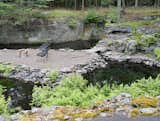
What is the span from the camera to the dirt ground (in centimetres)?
2889

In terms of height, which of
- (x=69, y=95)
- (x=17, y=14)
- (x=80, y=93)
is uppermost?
(x=17, y=14)

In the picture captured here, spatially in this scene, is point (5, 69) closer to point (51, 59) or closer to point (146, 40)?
point (51, 59)

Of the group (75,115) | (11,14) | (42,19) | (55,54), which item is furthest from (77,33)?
(75,115)

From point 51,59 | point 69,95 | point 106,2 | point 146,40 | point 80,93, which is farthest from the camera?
point 106,2

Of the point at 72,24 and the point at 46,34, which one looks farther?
the point at 72,24

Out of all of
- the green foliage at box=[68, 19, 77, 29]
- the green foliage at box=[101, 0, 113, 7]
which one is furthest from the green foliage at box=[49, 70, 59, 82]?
the green foliage at box=[101, 0, 113, 7]

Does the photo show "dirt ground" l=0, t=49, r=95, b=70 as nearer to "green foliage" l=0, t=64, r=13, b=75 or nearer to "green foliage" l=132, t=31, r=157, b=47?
"green foliage" l=0, t=64, r=13, b=75

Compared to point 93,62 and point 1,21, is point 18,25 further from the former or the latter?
point 93,62

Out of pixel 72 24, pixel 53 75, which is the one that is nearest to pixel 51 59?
pixel 53 75

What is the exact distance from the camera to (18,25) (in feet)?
142

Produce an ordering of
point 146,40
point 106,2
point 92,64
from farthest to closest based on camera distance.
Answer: point 106,2 → point 146,40 → point 92,64

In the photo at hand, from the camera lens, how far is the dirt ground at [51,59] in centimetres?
2889

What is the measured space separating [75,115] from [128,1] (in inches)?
2224

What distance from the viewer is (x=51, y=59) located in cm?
3088
